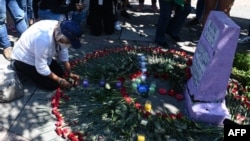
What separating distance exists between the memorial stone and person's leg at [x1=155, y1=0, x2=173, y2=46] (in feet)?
5.61

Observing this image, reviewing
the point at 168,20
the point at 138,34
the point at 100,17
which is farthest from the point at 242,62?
the point at 100,17

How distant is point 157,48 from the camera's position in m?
5.91

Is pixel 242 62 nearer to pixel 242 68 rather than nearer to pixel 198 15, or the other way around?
pixel 242 68

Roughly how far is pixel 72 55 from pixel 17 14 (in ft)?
3.59

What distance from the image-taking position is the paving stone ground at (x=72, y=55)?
12.4 ft

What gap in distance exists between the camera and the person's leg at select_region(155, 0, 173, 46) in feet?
19.3

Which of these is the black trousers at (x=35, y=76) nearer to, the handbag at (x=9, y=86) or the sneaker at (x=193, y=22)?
the handbag at (x=9, y=86)

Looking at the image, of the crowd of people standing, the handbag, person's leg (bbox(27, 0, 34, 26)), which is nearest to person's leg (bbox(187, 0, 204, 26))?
the crowd of people standing

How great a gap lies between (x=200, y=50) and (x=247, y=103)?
38.5 inches

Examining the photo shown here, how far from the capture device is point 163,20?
6.04m

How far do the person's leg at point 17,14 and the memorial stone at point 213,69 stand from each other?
9.41 ft

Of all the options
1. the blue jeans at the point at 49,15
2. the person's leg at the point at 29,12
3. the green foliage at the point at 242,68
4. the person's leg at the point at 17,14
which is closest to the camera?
the green foliage at the point at 242,68

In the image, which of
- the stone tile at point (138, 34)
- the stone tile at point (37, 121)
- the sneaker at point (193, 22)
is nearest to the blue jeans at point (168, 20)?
the stone tile at point (138, 34)

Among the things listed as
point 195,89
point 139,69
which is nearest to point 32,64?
point 139,69
